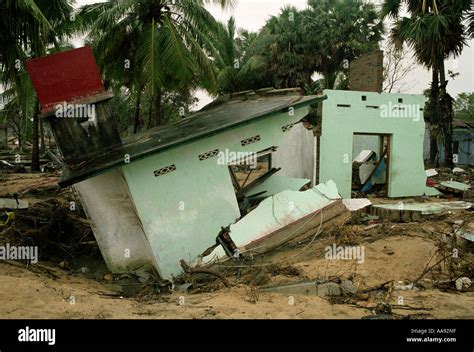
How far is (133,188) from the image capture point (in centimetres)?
877

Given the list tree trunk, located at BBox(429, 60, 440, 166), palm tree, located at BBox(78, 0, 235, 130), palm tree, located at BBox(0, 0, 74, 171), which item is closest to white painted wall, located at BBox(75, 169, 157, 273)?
palm tree, located at BBox(0, 0, 74, 171)

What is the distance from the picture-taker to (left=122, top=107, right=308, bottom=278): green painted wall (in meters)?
8.91

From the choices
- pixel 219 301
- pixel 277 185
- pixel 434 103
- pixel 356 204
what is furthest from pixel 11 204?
pixel 434 103

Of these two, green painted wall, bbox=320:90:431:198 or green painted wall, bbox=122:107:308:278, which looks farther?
green painted wall, bbox=320:90:431:198

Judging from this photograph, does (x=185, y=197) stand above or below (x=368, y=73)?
below

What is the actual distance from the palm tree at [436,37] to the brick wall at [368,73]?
337 cm

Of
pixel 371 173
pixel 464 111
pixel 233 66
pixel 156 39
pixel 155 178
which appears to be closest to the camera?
pixel 155 178

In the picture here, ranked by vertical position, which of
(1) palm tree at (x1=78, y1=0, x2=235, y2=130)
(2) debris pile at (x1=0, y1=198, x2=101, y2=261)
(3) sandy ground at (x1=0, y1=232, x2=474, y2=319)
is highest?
(1) palm tree at (x1=78, y1=0, x2=235, y2=130)

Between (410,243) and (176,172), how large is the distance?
215 inches

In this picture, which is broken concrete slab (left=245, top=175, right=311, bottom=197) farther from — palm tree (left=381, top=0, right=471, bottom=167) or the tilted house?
palm tree (left=381, top=0, right=471, bottom=167)

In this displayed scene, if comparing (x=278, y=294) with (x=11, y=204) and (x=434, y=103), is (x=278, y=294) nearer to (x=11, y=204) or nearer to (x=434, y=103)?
(x=11, y=204)

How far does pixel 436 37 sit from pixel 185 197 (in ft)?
49.5

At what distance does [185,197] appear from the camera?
30.4 feet

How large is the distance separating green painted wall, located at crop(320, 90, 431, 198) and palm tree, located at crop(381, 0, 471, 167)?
166 inches
